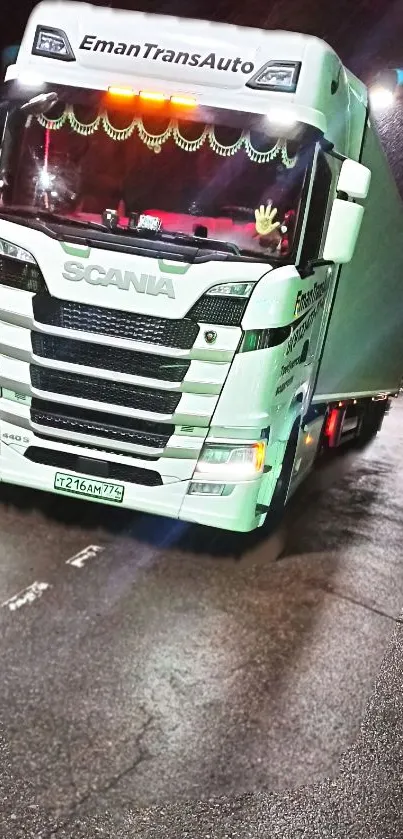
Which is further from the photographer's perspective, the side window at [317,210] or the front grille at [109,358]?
the side window at [317,210]

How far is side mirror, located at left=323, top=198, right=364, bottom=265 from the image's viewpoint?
18.1ft

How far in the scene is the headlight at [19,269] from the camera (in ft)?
16.6

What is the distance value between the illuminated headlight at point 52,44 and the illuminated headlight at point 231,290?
1937mm

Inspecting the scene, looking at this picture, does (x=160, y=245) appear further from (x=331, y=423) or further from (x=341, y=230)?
(x=331, y=423)

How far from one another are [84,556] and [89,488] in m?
0.51

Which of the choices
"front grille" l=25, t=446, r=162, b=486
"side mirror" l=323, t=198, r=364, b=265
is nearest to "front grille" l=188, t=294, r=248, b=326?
"side mirror" l=323, t=198, r=364, b=265

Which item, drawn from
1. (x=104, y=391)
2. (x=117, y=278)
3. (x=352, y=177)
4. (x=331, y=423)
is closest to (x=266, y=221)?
(x=352, y=177)

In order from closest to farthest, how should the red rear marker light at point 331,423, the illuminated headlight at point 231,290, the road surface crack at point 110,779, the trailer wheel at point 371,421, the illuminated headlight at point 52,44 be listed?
the road surface crack at point 110,779
the illuminated headlight at point 231,290
the illuminated headlight at point 52,44
the red rear marker light at point 331,423
the trailer wheel at point 371,421

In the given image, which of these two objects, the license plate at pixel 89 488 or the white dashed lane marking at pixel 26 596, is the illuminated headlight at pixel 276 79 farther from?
the white dashed lane marking at pixel 26 596

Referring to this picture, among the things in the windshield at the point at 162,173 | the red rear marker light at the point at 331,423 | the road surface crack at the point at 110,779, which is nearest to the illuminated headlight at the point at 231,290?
the windshield at the point at 162,173

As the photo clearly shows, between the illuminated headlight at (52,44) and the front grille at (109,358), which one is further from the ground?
the illuminated headlight at (52,44)

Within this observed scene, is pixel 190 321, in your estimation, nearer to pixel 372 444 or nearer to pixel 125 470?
pixel 125 470

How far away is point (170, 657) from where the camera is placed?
174 inches

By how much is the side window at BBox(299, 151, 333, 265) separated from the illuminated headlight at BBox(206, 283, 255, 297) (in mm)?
589
